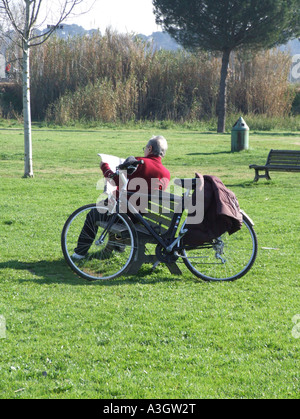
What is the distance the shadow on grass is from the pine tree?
85.0 ft

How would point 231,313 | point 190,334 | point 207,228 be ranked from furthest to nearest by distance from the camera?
1. point 207,228
2. point 231,313
3. point 190,334

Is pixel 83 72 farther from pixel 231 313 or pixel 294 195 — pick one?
pixel 231 313

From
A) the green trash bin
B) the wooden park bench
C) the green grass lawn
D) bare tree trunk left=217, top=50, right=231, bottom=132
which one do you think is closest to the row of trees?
bare tree trunk left=217, top=50, right=231, bottom=132

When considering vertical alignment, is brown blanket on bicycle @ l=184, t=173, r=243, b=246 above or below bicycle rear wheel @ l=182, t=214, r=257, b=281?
above

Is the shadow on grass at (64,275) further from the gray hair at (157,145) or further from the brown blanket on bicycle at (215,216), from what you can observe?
the gray hair at (157,145)

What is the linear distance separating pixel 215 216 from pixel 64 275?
1581mm

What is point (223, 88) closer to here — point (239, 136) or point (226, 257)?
point (239, 136)

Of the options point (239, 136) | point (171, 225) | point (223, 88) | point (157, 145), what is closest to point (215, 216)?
point (171, 225)

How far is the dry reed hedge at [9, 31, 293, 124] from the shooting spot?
3325cm

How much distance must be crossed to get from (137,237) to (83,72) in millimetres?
28752

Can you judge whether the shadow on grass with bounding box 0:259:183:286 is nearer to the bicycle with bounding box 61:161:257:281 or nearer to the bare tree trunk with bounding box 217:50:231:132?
the bicycle with bounding box 61:161:257:281

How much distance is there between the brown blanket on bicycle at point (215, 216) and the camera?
227 inches

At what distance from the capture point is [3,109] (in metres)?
35.1

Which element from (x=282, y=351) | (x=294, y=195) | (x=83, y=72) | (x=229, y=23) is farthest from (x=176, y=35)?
(x=282, y=351)
